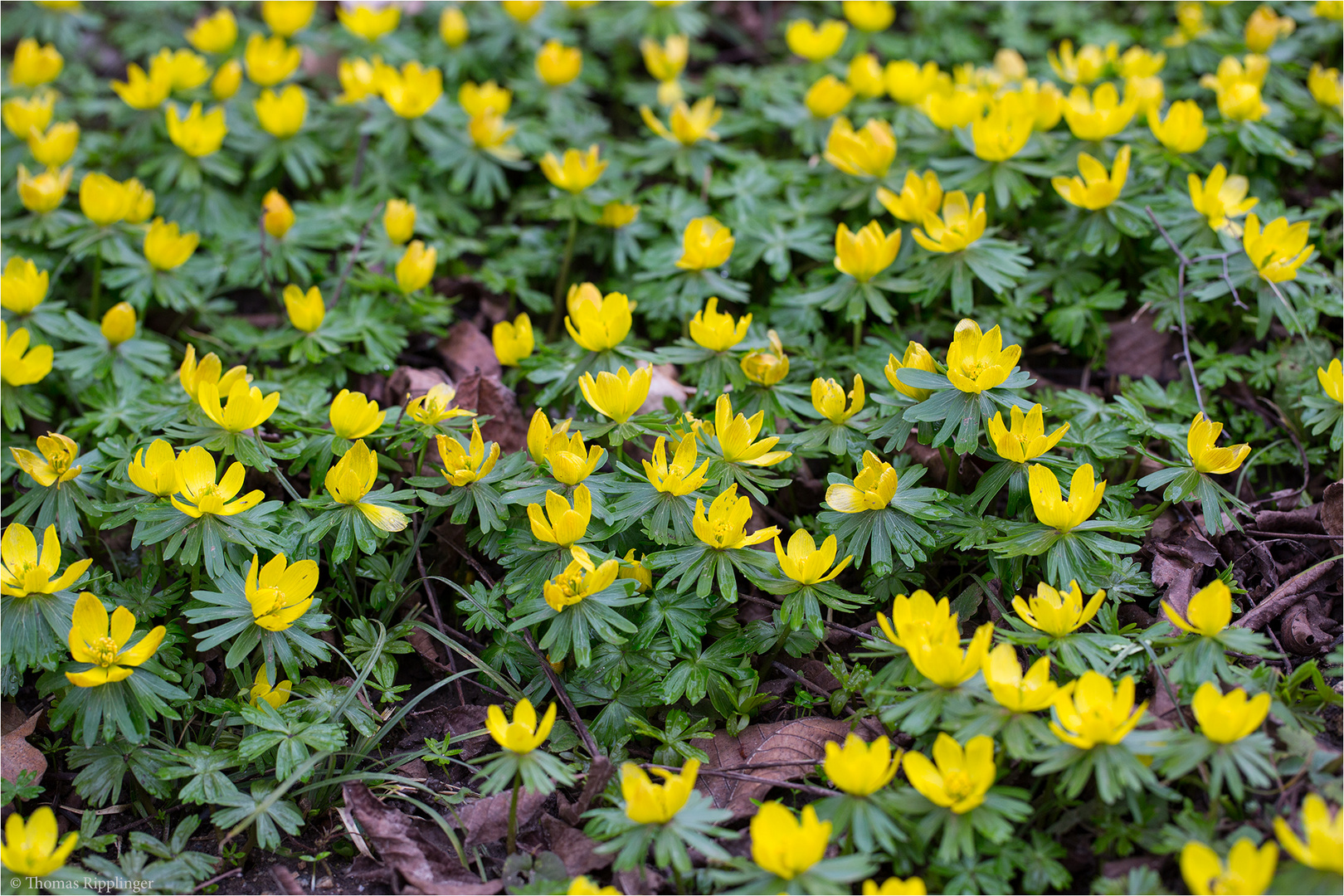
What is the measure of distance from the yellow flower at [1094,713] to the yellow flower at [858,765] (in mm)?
338

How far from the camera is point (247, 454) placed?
2607 millimetres

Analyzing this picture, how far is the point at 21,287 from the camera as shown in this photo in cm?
307

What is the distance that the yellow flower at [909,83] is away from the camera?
12.6 ft

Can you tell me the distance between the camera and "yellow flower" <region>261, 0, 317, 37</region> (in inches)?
171

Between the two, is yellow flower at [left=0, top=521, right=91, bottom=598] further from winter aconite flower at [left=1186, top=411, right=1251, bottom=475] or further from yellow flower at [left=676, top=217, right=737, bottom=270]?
winter aconite flower at [left=1186, top=411, right=1251, bottom=475]

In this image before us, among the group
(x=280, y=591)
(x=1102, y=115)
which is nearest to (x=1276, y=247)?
(x=1102, y=115)

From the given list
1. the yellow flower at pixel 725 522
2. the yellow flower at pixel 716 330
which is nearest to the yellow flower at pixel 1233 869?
the yellow flower at pixel 725 522

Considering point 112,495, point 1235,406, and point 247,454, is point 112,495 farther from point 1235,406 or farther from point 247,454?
point 1235,406

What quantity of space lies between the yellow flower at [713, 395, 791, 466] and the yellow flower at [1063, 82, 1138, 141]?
168cm

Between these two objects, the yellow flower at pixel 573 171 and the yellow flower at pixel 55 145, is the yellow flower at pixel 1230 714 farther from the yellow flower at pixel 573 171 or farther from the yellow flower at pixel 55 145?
the yellow flower at pixel 55 145

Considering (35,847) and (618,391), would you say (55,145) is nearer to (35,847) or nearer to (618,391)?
(618,391)

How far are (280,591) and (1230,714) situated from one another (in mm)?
1991

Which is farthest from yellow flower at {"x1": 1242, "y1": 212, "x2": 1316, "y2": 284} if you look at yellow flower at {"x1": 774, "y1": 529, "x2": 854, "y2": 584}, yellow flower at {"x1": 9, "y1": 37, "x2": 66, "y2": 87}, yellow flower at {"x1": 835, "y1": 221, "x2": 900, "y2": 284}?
yellow flower at {"x1": 9, "y1": 37, "x2": 66, "y2": 87}

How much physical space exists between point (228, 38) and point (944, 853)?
4199mm
